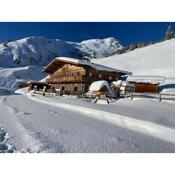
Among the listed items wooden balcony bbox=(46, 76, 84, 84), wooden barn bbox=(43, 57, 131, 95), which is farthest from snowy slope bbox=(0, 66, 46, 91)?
wooden barn bbox=(43, 57, 131, 95)

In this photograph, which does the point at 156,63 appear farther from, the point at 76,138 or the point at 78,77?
the point at 76,138

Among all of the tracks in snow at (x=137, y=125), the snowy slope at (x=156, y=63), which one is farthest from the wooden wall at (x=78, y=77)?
the tracks in snow at (x=137, y=125)

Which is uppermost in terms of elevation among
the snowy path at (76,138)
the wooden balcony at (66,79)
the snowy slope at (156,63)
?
the snowy slope at (156,63)

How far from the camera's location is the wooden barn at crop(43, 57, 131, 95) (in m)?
32.5

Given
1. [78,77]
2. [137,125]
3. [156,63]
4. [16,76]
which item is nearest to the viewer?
[137,125]

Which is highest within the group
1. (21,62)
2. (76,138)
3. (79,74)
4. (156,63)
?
(21,62)

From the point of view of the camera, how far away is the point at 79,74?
112 ft

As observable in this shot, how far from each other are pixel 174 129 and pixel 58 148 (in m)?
3.86

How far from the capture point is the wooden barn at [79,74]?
3250cm

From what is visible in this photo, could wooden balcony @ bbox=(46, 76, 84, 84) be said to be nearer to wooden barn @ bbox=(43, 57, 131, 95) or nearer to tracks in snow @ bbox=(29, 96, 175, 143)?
wooden barn @ bbox=(43, 57, 131, 95)

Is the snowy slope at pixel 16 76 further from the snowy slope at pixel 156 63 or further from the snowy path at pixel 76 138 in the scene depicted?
the snowy path at pixel 76 138

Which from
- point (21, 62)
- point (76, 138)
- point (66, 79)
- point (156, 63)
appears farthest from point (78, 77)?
point (21, 62)

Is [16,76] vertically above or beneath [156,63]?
beneath

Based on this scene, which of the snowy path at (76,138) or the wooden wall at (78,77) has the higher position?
the wooden wall at (78,77)
